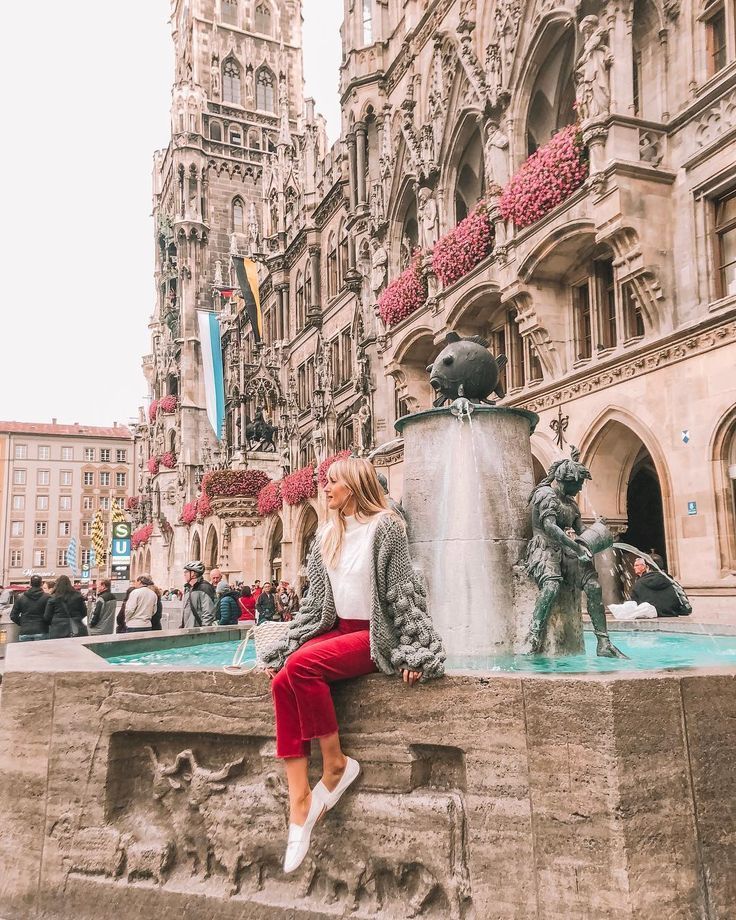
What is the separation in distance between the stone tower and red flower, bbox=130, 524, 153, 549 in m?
2.76

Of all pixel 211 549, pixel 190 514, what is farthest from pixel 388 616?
pixel 190 514

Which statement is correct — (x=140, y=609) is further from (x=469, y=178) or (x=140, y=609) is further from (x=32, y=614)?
(x=469, y=178)

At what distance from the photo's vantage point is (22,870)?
4.12 m

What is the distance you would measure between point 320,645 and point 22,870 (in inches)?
82.5

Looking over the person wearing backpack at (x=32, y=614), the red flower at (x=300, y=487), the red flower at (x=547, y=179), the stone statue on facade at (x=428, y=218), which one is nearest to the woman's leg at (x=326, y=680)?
the person wearing backpack at (x=32, y=614)

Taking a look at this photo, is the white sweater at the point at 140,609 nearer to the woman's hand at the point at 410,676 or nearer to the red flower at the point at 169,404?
the woman's hand at the point at 410,676

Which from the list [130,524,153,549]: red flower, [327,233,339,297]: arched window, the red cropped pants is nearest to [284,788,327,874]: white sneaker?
the red cropped pants

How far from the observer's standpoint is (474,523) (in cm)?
634

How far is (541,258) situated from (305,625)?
14689mm

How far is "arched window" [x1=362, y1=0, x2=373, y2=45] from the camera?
90.3 ft

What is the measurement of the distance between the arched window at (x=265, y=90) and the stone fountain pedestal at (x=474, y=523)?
62.7 m

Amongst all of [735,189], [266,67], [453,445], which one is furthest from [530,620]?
[266,67]

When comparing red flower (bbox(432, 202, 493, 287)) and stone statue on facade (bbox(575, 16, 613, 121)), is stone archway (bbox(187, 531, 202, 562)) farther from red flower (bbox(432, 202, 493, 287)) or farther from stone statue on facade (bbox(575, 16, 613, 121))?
stone statue on facade (bbox(575, 16, 613, 121))

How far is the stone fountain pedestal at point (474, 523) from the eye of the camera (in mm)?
6230
